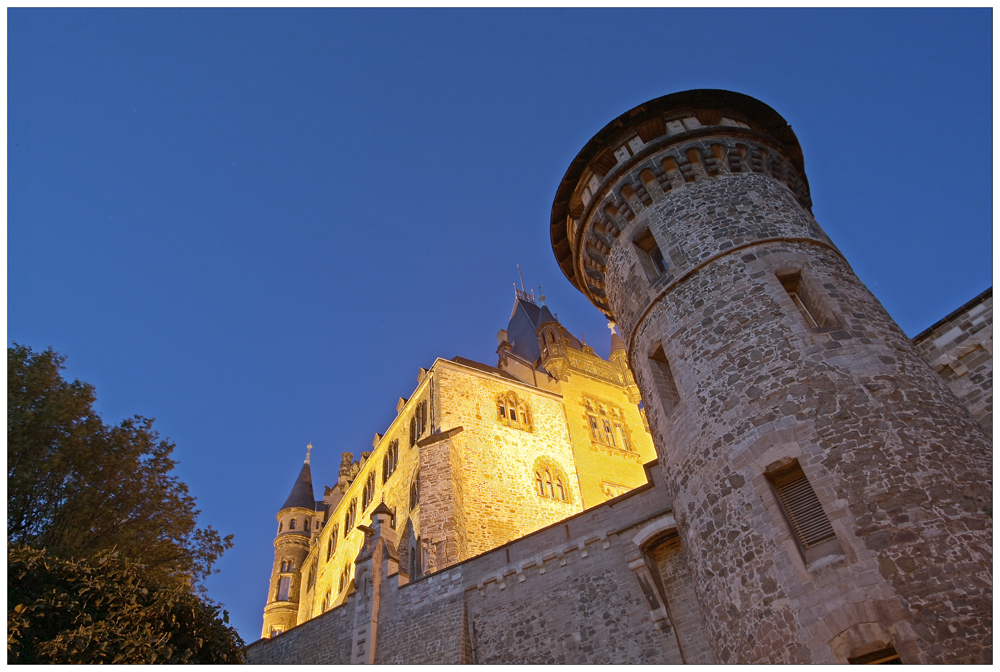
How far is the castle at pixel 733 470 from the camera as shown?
6.99 metres

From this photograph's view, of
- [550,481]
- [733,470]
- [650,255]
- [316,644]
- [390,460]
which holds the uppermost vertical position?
[390,460]

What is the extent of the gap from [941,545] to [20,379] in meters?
15.4

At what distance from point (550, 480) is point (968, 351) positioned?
1741cm

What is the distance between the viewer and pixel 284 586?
3700 centimetres

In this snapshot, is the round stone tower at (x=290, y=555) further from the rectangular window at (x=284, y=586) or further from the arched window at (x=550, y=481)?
the arched window at (x=550, y=481)

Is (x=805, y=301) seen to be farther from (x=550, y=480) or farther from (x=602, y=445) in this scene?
(x=602, y=445)

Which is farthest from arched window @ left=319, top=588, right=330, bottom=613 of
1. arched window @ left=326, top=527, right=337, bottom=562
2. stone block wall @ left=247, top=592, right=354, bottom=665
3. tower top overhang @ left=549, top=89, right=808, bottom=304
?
tower top overhang @ left=549, top=89, right=808, bottom=304

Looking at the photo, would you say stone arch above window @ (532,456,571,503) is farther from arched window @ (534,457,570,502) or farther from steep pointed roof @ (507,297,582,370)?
steep pointed roof @ (507,297,582,370)

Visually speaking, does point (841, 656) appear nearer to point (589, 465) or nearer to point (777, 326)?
point (777, 326)

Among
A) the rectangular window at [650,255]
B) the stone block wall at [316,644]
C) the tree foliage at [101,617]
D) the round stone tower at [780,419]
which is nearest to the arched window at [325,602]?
the stone block wall at [316,644]

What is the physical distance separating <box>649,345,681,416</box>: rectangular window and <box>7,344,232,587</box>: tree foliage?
900cm

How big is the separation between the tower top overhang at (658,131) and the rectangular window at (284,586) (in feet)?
102

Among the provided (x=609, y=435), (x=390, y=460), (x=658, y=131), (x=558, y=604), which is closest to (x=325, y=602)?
(x=390, y=460)

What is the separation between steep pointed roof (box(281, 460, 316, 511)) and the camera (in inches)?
1661
